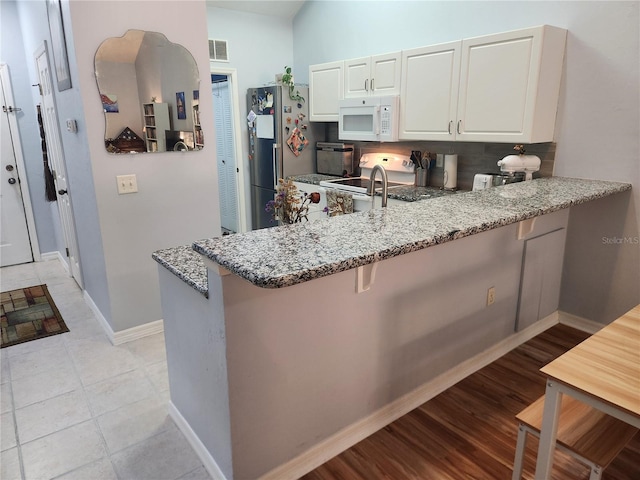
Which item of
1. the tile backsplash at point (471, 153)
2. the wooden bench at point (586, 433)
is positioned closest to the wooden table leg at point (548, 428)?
the wooden bench at point (586, 433)

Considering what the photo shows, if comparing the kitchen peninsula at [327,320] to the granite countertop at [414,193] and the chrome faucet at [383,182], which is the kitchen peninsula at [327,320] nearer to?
the chrome faucet at [383,182]

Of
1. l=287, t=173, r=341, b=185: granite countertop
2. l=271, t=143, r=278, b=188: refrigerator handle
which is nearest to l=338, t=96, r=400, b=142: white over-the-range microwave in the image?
l=287, t=173, r=341, b=185: granite countertop

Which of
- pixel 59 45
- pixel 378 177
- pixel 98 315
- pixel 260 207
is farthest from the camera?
pixel 260 207

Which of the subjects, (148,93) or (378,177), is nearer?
(148,93)

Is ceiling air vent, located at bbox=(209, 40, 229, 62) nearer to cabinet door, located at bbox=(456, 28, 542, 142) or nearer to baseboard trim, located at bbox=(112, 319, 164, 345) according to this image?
cabinet door, located at bbox=(456, 28, 542, 142)

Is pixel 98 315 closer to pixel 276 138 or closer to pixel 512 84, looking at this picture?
pixel 276 138

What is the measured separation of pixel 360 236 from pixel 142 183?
1.88 m

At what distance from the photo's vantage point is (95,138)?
2590 mm

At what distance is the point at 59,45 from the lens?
2734 millimetres

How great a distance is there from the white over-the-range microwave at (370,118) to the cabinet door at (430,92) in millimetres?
87

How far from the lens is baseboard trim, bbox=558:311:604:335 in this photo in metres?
3.05

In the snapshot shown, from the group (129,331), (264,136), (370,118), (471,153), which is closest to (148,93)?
(129,331)

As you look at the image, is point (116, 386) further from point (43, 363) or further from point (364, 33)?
point (364, 33)

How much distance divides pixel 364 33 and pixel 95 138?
285 cm
